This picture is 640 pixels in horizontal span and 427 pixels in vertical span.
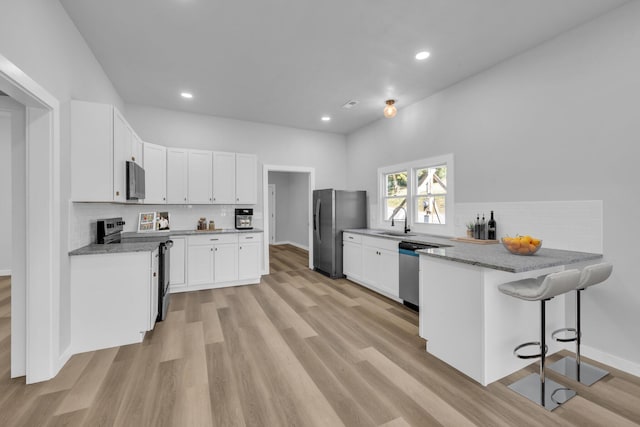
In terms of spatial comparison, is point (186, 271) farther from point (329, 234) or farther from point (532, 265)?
point (532, 265)

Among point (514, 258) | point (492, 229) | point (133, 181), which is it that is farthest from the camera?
point (492, 229)

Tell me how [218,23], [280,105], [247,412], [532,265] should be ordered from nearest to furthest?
[247,412] → [532,265] → [218,23] → [280,105]

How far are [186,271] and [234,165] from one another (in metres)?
1.85

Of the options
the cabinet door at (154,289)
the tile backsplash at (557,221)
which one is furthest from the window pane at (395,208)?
the cabinet door at (154,289)

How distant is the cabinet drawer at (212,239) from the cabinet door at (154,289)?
3.70ft

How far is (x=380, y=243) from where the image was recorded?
402cm

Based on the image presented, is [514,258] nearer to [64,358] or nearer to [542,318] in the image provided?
[542,318]

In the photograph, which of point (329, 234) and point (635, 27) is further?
point (329, 234)

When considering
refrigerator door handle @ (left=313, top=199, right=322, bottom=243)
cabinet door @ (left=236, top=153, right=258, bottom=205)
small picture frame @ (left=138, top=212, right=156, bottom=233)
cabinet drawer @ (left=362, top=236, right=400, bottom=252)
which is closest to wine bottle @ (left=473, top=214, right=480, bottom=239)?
cabinet drawer @ (left=362, top=236, right=400, bottom=252)

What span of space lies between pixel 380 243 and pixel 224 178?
2754mm

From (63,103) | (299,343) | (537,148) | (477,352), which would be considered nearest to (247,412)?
(299,343)

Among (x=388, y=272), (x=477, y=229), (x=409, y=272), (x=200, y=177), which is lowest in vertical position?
(x=388, y=272)

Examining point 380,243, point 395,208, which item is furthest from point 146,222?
point 395,208

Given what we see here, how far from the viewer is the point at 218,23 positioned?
2467 millimetres
